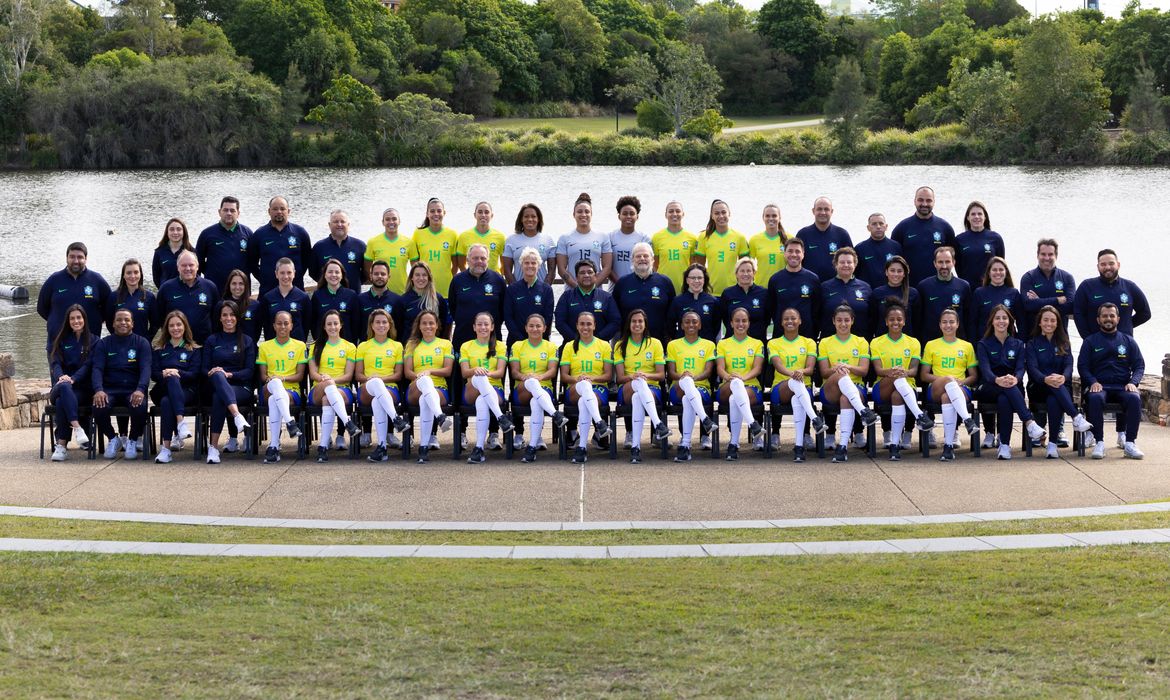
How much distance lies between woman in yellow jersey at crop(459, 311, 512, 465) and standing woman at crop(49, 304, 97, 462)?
3.18 m

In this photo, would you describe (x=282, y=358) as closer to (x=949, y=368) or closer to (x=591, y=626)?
(x=949, y=368)

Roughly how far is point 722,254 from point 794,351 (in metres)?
1.46

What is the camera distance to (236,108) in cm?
6775

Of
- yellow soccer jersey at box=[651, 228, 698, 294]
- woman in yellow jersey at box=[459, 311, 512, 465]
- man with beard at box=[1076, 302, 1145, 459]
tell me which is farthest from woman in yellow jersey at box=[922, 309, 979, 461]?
woman in yellow jersey at box=[459, 311, 512, 465]

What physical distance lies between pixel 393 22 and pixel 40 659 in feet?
278

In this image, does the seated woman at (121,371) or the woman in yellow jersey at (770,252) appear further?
the woman in yellow jersey at (770,252)

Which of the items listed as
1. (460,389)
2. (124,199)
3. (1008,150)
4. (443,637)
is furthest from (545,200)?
(443,637)

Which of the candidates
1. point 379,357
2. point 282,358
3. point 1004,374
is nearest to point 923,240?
point 1004,374

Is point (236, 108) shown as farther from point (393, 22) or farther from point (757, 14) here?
point (757, 14)

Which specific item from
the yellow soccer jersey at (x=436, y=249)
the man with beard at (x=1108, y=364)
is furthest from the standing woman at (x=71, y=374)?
the man with beard at (x=1108, y=364)

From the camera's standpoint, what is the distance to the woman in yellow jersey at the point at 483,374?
11773mm

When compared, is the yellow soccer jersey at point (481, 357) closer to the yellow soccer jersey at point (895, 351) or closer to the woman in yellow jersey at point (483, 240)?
the woman in yellow jersey at point (483, 240)

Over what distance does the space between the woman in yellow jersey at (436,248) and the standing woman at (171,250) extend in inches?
79.6

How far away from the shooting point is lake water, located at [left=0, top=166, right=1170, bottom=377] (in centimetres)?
3703
